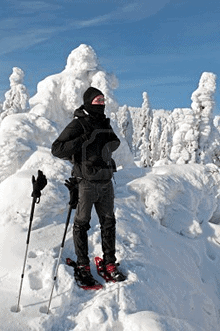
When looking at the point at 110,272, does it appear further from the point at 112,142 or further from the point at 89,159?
the point at 112,142

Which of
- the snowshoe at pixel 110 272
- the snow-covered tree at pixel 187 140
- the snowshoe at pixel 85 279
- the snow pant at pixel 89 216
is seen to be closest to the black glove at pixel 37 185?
the snow pant at pixel 89 216

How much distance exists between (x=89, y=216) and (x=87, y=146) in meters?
1.04

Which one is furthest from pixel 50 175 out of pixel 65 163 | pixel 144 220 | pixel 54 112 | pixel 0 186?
pixel 54 112

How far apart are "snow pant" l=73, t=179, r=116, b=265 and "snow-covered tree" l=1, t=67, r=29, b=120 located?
→ 27.0m

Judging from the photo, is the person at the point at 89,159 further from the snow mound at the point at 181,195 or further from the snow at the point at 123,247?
the snow mound at the point at 181,195

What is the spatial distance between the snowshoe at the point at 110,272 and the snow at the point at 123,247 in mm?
103

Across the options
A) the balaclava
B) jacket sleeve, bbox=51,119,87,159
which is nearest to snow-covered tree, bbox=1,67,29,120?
the balaclava

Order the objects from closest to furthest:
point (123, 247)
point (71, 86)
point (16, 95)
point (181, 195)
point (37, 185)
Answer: point (37, 185) → point (123, 247) → point (181, 195) → point (71, 86) → point (16, 95)

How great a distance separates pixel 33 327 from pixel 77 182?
1.97 meters

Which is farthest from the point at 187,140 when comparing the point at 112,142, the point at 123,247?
the point at 112,142

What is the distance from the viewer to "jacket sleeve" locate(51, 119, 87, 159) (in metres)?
4.48

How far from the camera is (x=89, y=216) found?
187 inches

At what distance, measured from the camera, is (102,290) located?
14.9 feet

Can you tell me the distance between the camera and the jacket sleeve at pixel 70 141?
448 centimetres
